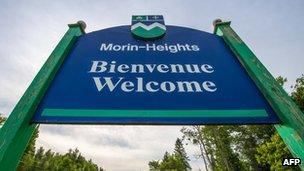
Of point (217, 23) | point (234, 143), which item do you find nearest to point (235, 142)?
point (234, 143)

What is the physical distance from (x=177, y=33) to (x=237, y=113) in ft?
5.11

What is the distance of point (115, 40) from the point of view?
3053 millimetres

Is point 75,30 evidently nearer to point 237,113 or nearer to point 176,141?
point 237,113

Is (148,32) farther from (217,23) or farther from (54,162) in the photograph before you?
(54,162)

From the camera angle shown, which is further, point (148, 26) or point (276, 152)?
point (276, 152)

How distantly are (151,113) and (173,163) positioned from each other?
8355 centimetres

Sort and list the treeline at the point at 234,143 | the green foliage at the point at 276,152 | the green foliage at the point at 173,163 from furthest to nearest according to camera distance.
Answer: the green foliage at the point at 173,163 → the treeline at the point at 234,143 → the green foliage at the point at 276,152

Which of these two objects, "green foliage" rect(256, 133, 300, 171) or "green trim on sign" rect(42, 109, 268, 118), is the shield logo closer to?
"green trim on sign" rect(42, 109, 268, 118)

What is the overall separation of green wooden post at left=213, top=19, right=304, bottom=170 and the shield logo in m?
0.86

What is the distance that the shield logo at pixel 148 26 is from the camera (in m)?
3.15

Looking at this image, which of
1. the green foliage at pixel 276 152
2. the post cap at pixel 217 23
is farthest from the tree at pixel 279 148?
the post cap at pixel 217 23

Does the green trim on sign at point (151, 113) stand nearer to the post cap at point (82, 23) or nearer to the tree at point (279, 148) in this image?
the post cap at point (82, 23)

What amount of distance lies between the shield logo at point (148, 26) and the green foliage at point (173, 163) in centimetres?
8004

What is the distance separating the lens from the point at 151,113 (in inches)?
77.8
